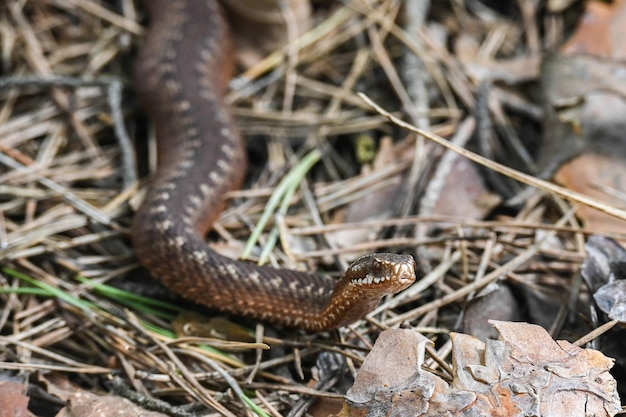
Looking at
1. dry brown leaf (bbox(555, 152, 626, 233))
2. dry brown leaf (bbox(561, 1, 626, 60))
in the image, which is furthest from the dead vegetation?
dry brown leaf (bbox(561, 1, 626, 60))

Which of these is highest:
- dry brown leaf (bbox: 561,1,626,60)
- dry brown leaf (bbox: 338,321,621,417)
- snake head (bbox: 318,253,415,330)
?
dry brown leaf (bbox: 561,1,626,60)


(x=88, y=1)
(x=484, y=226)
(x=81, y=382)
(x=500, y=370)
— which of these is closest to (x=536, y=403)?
(x=500, y=370)

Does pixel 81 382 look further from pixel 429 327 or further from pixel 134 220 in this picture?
pixel 429 327

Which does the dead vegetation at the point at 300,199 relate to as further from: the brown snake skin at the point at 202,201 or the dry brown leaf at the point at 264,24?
the brown snake skin at the point at 202,201

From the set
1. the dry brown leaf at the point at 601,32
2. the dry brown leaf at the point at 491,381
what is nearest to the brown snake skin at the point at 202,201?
the dry brown leaf at the point at 491,381

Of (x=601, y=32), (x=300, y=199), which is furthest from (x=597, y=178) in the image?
(x=300, y=199)

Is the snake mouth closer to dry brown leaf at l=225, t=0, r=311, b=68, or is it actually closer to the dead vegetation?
the dead vegetation
